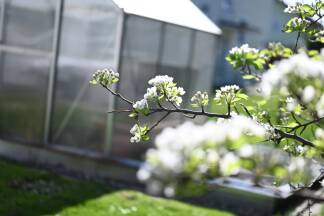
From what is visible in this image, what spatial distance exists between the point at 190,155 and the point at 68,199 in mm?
4156

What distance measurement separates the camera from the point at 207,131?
1.01 meters

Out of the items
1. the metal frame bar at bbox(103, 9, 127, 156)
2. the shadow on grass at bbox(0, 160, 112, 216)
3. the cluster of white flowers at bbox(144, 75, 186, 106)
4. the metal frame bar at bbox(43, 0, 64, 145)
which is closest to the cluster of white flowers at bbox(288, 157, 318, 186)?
the cluster of white flowers at bbox(144, 75, 186, 106)

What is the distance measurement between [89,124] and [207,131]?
17.5ft

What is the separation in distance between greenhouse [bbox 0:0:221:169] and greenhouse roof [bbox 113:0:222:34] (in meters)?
0.03

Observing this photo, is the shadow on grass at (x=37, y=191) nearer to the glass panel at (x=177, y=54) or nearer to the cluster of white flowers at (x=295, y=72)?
the glass panel at (x=177, y=54)

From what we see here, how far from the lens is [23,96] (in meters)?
6.71

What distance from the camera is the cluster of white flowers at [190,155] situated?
3.07 feet

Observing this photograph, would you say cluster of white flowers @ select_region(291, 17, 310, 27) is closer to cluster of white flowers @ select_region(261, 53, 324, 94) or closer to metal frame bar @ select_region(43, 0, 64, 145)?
cluster of white flowers @ select_region(261, 53, 324, 94)

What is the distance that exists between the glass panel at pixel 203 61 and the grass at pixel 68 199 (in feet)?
7.76

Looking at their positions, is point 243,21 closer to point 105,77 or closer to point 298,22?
point 298,22

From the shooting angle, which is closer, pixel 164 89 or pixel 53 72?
pixel 164 89

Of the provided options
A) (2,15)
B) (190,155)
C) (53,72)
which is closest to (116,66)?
(53,72)

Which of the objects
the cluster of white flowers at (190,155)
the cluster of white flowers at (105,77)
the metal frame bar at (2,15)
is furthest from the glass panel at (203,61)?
the cluster of white flowers at (190,155)

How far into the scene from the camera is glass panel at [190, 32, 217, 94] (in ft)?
24.2
